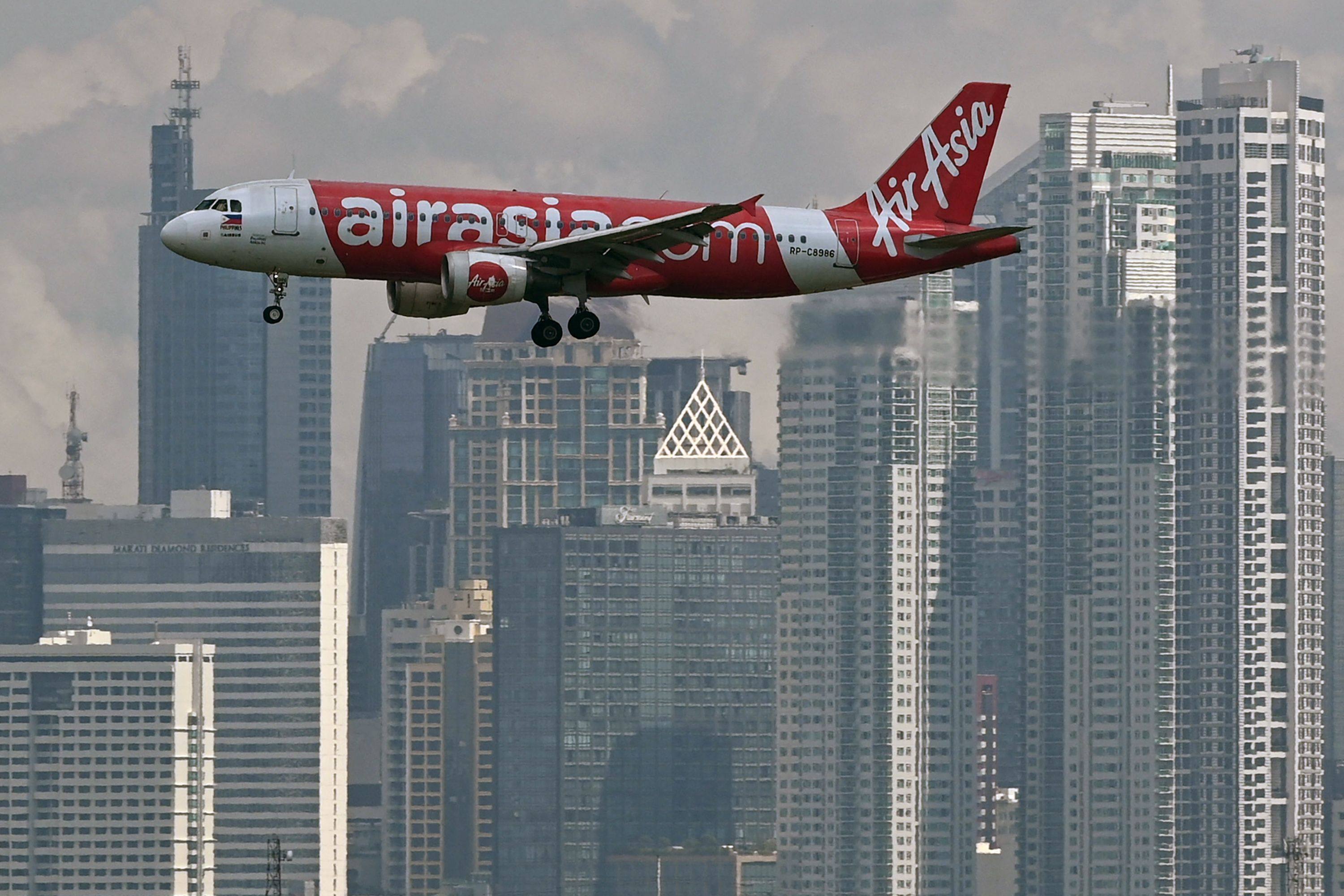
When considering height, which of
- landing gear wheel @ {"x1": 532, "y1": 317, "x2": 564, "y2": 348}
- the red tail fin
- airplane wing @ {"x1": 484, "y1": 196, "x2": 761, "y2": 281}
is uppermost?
the red tail fin

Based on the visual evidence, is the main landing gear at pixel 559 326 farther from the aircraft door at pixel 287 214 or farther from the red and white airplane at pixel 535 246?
the aircraft door at pixel 287 214

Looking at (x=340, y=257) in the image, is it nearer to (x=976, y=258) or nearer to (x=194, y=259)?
(x=194, y=259)

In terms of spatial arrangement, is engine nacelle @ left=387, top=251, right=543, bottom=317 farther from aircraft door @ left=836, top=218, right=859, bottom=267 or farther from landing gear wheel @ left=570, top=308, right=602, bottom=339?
aircraft door @ left=836, top=218, right=859, bottom=267

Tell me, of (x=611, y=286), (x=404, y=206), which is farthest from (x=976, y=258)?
(x=404, y=206)

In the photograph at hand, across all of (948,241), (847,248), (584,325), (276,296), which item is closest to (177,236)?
(276,296)

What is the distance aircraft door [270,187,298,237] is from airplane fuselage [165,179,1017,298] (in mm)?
23

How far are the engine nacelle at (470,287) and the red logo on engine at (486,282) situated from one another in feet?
0.03

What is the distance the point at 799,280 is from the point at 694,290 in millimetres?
2742

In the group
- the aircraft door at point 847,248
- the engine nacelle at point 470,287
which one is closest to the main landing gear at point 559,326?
the engine nacelle at point 470,287

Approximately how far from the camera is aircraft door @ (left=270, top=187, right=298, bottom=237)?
6962cm

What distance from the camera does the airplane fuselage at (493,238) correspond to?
69688 mm

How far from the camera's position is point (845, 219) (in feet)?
245

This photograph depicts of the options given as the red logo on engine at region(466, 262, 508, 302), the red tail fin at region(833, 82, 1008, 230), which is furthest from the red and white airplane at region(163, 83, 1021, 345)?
the red tail fin at region(833, 82, 1008, 230)

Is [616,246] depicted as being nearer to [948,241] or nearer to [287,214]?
[287,214]
